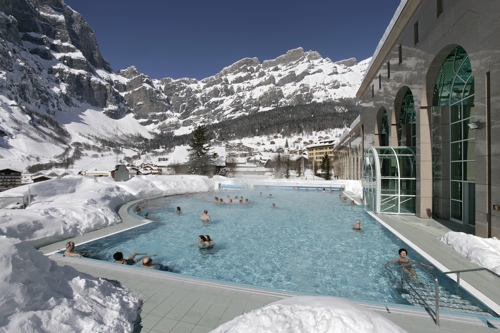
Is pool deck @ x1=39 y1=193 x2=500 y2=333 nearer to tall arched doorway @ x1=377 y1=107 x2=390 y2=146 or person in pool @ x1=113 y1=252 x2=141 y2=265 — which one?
person in pool @ x1=113 y1=252 x2=141 y2=265

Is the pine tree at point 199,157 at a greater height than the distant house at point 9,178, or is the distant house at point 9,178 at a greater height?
the pine tree at point 199,157

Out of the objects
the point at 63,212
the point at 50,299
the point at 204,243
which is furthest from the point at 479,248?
the point at 63,212

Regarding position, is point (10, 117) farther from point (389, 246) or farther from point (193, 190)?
point (389, 246)

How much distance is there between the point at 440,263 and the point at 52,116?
8415 inches

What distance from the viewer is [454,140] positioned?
10.4m

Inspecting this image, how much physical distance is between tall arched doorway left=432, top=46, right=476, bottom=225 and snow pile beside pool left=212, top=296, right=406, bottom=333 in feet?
31.1

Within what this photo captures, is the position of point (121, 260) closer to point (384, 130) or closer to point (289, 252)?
point (289, 252)

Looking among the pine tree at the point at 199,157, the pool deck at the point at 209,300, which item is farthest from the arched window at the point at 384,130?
the pine tree at the point at 199,157

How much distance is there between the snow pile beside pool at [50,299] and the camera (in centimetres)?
280

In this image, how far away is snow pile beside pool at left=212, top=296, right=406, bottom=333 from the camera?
2326 millimetres

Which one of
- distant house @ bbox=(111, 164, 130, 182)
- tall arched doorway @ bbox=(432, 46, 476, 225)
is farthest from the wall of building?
distant house @ bbox=(111, 164, 130, 182)

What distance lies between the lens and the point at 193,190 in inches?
999

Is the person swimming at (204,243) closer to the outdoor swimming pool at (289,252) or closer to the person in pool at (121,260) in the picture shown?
the outdoor swimming pool at (289,252)

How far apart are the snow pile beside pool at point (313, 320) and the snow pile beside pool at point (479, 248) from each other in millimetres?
Result: 5216
